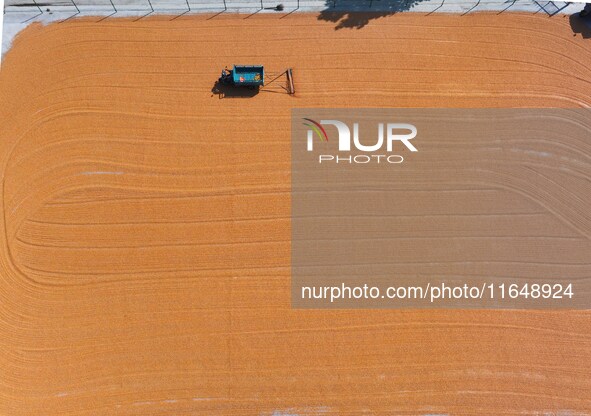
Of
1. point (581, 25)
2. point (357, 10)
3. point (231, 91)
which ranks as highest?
point (357, 10)

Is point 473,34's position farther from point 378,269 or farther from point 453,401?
point 453,401

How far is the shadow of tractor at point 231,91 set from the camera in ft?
57.2

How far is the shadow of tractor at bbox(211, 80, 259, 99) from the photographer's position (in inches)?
687

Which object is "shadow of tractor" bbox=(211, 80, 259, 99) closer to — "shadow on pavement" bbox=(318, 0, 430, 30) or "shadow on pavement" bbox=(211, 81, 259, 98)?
"shadow on pavement" bbox=(211, 81, 259, 98)

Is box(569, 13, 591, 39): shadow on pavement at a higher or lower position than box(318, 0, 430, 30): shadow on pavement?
lower

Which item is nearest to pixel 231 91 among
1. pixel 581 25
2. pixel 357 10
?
pixel 357 10

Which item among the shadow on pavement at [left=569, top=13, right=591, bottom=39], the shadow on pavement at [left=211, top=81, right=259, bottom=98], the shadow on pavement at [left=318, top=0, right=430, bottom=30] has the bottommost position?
the shadow on pavement at [left=211, top=81, right=259, bottom=98]

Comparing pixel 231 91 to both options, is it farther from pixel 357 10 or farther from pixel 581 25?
pixel 581 25

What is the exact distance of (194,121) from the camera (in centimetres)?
1714

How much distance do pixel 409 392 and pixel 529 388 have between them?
4.67 m

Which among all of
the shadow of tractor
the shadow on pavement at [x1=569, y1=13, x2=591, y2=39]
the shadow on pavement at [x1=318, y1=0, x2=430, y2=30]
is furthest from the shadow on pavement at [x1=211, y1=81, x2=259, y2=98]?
the shadow on pavement at [x1=569, y1=13, x2=591, y2=39]

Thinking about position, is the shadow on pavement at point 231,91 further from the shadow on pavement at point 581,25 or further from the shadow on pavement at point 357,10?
the shadow on pavement at point 581,25

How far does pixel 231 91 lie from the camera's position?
17.5 meters

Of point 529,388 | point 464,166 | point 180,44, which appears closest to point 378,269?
point 464,166
